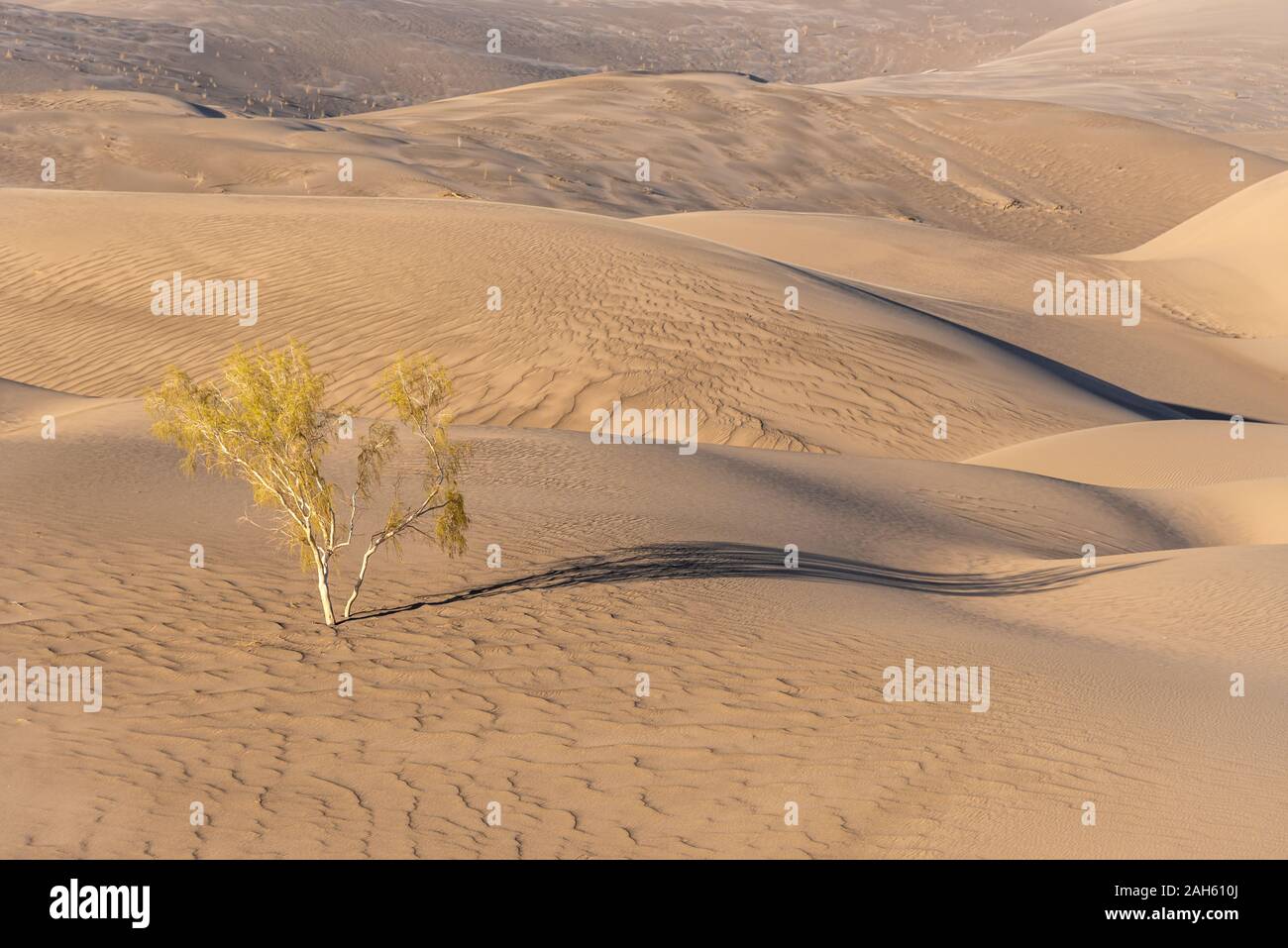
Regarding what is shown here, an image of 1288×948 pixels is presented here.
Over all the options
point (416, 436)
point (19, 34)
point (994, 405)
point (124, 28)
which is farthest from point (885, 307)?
point (124, 28)

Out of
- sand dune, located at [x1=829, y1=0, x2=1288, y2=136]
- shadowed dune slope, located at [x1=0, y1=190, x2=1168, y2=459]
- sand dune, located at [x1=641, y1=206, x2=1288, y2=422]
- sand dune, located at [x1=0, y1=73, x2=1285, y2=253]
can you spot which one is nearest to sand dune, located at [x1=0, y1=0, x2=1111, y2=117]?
sand dune, located at [x1=0, y1=73, x2=1285, y2=253]

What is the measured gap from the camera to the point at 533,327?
55.8 ft

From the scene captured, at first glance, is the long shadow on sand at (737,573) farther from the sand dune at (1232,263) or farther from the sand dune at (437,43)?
the sand dune at (437,43)

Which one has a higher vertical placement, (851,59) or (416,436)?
(851,59)

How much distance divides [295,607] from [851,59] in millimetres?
98444

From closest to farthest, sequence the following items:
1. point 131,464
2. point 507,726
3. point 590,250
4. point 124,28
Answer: point 507,726, point 131,464, point 590,250, point 124,28

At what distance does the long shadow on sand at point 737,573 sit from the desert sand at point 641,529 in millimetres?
55

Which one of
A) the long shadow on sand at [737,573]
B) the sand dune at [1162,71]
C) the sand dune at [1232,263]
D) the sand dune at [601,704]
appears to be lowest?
the sand dune at [601,704]

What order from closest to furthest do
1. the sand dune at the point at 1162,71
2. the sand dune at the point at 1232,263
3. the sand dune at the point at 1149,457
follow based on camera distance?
the sand dune at the point at 1149,457
the sand dune at the point at 1232,263
the sand dune at the point at 1162,71

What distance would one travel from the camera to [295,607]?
25.9ft

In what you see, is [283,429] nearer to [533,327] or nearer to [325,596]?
[325,596]

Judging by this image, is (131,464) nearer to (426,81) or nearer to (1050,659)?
(1050,659)

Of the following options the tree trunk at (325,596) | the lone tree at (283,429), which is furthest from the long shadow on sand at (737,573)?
the lone tree at (283,429)

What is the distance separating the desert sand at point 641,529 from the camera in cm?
551
